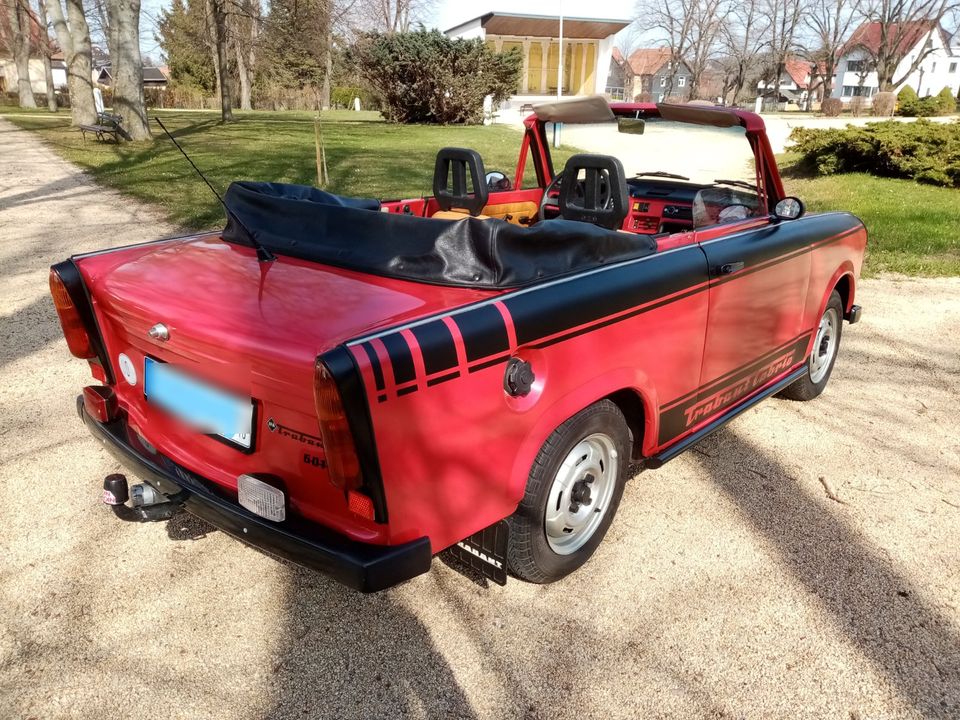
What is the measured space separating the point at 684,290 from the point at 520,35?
42100mm

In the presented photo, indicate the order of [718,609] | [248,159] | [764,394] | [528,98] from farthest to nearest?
[528,98]
[248,159]
[764,394]
[718,609]

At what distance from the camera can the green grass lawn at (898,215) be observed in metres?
8.30

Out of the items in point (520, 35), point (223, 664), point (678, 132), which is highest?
point (520, 35)

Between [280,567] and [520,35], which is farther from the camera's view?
[520,35]

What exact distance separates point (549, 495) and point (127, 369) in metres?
A: 1.69

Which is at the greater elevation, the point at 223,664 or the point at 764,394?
the point at 764,394

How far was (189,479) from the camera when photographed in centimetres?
246

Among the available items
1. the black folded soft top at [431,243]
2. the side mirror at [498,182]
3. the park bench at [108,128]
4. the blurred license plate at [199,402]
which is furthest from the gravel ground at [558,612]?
the park bench at [108,128]

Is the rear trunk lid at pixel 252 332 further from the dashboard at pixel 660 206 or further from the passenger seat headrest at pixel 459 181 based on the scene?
the dashboard at pixel 660 206

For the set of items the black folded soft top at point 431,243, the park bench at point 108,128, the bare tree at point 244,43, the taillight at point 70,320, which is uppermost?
the bare tree at point 244,43

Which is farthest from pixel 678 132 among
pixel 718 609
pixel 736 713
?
pixel 736 713

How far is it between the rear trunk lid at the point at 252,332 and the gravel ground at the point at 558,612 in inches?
23.9

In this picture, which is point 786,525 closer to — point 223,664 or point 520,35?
point 223,664

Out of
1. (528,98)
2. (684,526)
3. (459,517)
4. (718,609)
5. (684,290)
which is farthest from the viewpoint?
(528,98)
